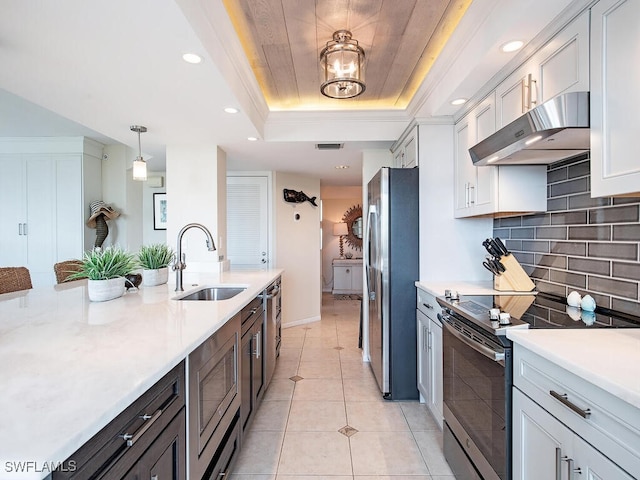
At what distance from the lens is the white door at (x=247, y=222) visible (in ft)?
16.1

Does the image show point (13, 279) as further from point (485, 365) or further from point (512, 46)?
point (512, 46)

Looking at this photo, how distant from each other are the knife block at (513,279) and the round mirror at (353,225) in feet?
18.9

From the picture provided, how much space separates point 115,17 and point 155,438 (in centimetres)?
156

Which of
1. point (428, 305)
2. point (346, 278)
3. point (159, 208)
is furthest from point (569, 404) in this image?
point (346, 278)

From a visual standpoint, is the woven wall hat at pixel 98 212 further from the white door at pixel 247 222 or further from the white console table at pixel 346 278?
the white console table at pixel 346 278

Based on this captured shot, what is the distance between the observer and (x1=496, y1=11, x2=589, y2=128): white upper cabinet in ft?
4.52

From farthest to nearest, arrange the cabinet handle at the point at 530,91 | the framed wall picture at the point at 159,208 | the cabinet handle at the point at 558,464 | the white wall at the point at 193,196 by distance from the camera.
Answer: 1. the framed wall picture at the point at 159,208
2. the white wall at the point at 193,196
3. the cabinet handle at the point at 530,91
4. the cabinet handle at the point at 558,464

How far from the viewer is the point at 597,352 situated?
1080 mm

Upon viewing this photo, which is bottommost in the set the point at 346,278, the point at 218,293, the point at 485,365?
the point at 346,278

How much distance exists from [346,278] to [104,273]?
20.7ft

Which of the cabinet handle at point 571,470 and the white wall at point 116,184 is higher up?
the white wall at point 116,184

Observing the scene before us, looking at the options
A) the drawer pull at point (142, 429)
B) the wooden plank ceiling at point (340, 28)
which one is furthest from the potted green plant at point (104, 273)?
the wooden plank ceiling at point (340, 28)

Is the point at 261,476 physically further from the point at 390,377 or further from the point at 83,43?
the point at 83,43

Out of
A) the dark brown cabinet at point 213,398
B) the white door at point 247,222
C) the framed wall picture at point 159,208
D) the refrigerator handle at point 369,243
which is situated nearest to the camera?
the dark brown cabinet at point 213,398
